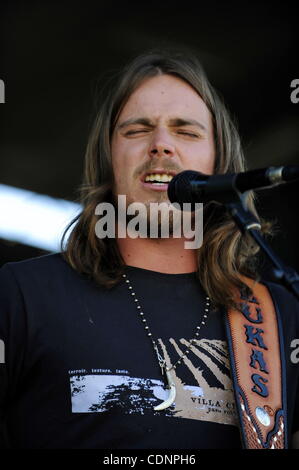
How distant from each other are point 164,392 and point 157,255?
1.90ft

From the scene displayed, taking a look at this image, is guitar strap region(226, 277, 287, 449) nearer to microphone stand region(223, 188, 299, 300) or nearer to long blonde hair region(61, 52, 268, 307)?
long blonde hair region(61, 52, 268, 307)

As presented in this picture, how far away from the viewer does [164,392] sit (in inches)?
89.4

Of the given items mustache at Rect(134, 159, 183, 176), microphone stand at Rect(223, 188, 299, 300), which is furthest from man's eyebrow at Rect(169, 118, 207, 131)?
microphone stand at Rect(223, 188, 299, 300)

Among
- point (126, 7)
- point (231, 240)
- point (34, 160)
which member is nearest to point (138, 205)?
point (231, 240)

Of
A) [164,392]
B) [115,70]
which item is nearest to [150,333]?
[164,392]

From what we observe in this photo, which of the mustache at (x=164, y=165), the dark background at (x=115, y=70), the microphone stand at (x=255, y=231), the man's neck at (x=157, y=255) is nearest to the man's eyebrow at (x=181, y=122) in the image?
the mustache at (x=164, y=165)

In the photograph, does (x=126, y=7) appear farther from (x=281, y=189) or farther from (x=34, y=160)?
(x=281, y=189)

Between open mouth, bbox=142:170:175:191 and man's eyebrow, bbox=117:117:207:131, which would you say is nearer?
open mouth, bbox=142:170:175:191

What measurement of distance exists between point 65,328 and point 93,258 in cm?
38

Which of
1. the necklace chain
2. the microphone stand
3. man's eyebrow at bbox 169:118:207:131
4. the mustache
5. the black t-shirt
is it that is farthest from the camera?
man's eyebrow at bbox 169:118:207:131

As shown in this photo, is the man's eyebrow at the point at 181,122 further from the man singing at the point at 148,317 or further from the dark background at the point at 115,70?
the dark background at the point at 115,70

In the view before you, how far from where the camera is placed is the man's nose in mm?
2604

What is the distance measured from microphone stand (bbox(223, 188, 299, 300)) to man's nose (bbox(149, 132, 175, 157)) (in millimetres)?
890

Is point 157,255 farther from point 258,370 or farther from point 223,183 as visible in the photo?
point 223,183
